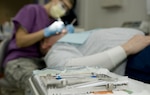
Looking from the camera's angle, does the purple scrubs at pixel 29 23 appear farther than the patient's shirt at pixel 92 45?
Yes

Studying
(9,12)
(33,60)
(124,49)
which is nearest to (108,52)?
(124,49)

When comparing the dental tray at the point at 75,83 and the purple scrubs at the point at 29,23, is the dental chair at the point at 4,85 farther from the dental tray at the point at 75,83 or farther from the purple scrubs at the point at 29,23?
the dental tray at the point at 75,83

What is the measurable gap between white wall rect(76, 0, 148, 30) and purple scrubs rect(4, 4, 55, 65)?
2.14ft

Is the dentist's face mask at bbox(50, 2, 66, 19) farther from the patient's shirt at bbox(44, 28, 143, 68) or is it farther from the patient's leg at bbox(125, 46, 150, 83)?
the patient's leg at bbox(125, 46, 150, 83)

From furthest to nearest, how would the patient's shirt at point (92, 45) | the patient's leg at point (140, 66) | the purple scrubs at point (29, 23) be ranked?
the purple scrubs at point (29, 23)
the patient's shirt at point (92, 45)
the patient's leg at point (140, 66)

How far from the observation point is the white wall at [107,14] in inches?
83.2

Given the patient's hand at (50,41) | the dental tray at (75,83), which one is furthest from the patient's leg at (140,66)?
the patient's hand at (50,41)

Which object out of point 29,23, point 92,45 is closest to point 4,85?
point 29,23

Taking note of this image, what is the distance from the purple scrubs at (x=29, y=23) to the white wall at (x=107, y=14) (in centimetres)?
65

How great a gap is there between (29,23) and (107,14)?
0.88 metres

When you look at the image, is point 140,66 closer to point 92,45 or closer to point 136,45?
point 136,45

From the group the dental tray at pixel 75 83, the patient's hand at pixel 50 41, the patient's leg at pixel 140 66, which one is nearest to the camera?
the dental tray at pixel 75 83

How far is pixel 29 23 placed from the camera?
5.90 feet

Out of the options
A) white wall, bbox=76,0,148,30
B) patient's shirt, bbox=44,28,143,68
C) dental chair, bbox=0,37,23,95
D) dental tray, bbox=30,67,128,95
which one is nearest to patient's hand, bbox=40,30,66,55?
patient's shirt, bbox=44,28,143,68
